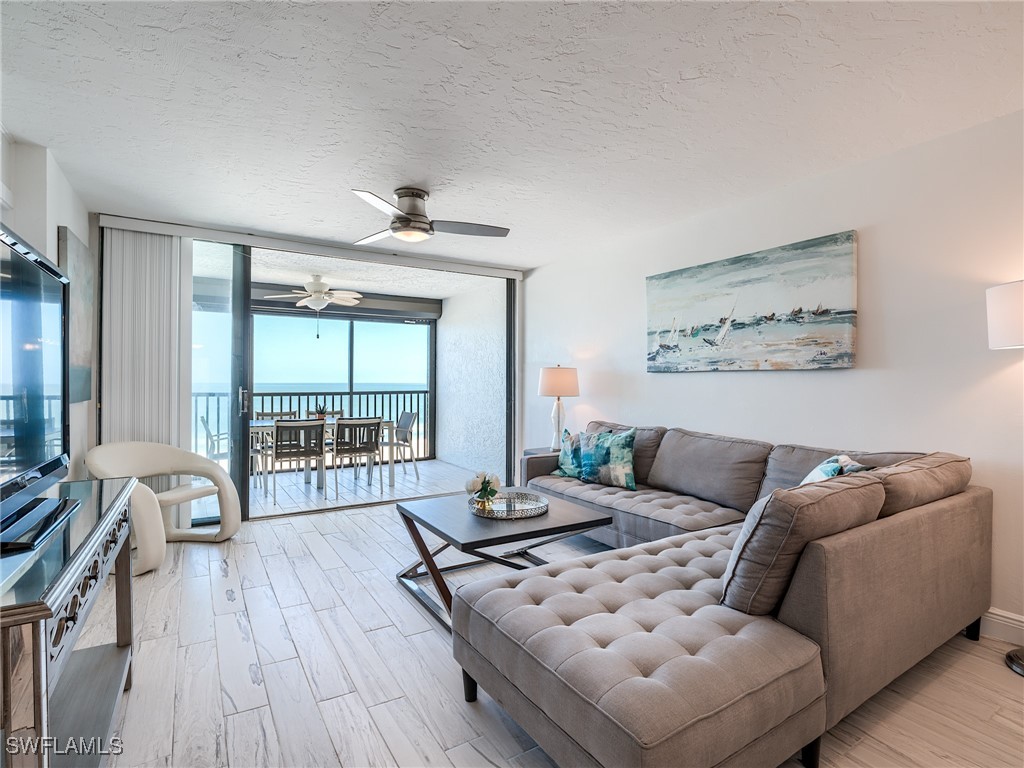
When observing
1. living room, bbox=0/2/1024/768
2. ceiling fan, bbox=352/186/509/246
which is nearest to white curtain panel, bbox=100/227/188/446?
living room, bbox=0/2/1024/768

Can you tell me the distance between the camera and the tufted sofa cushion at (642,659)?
47.6 inches

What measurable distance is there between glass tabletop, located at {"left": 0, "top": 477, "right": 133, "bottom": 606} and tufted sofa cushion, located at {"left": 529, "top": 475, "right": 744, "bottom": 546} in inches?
96.0

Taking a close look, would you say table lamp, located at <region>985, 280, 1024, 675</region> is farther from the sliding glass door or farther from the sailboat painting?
the sliding glass door

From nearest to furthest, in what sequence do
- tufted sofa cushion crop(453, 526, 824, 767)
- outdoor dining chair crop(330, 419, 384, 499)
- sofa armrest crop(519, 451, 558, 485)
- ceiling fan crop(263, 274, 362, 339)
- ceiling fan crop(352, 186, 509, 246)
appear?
tufted sofa cushion crop(453, 526, 824, 767) → ceiling fan crop(352, 186, 509, 246) → sofa armrest crop(519, 451, 558, 485) → outdoor dining chair crop(330, 419, 384, 499) → ceiling fan crop(263, 274, 362, 339)

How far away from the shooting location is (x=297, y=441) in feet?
16.9

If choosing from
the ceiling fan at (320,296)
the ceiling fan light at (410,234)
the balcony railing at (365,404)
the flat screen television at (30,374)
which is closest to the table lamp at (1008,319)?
the ceiling fan light at (410,234)

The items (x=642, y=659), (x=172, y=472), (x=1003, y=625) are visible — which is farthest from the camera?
(x=172, y=472)

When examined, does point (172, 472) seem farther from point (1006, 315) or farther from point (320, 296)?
point (1006, 315)

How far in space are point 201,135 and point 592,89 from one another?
1840 mm

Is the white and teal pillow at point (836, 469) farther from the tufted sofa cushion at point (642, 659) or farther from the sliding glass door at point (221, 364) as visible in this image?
the sliding glass door at point (221, 364)

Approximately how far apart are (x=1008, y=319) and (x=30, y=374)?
11.6 ft

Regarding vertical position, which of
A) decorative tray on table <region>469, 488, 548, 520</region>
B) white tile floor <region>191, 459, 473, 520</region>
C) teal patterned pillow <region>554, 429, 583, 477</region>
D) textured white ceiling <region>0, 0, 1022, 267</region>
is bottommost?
white tile floor <region>191, 459, 473, 520</region>

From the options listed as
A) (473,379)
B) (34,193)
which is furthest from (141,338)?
(473,379)

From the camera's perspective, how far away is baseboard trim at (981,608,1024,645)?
7.54ft
